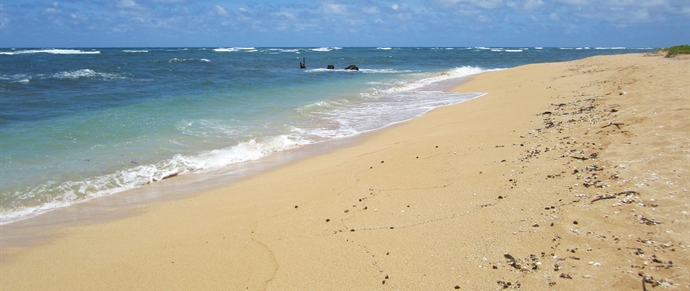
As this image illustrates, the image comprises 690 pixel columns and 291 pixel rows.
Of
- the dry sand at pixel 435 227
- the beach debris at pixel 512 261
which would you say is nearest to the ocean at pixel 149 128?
the dry sand at pixel 435 227

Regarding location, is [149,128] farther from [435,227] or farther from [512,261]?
[512,261]

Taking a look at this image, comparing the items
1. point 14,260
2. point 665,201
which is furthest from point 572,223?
point 14,260

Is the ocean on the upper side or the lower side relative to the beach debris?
lower

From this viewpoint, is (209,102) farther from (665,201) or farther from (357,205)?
(665,201)

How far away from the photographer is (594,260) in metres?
3.22

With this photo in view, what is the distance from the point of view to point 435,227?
420 centimetres

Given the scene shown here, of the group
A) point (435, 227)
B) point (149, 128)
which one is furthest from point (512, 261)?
point (149, 128)

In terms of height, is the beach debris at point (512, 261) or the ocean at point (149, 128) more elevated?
the beach debris at point (512, 261)

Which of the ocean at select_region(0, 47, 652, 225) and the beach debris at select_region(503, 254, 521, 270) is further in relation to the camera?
the ocean at select_region(0, 47, 652, 225)

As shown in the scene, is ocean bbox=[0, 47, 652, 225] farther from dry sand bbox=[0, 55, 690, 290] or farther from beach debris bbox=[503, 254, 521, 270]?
beach debris bbox=[503, 254, 521, 270]

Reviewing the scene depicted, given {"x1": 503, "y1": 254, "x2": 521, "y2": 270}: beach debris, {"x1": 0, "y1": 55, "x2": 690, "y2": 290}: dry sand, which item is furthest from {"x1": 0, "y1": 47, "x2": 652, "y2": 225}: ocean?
Answer: {"x1": 503, "y1": 254, "x2": 521, "y2": 270}: beach debris

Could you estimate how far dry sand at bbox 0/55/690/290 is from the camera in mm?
3330

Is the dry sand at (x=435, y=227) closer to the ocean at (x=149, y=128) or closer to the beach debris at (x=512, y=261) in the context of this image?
the beach debris at (x=512, y=261)

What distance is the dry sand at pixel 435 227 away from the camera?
10.9 feet
